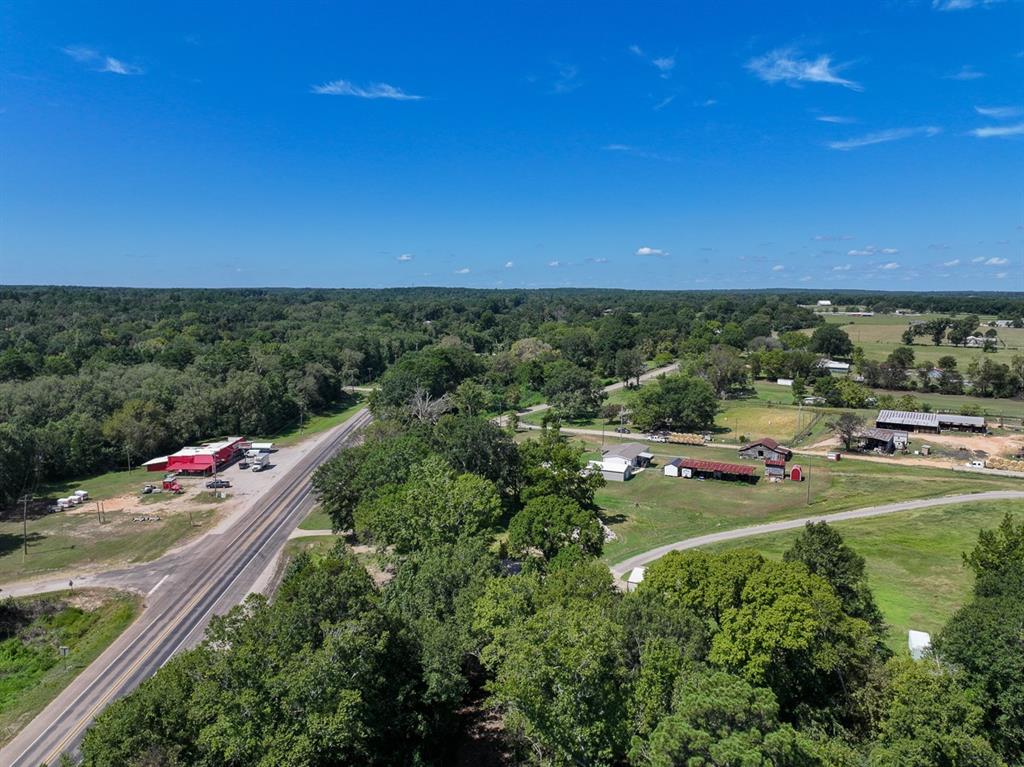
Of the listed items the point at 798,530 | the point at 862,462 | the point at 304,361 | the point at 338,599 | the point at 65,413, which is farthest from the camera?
the point at 304,361

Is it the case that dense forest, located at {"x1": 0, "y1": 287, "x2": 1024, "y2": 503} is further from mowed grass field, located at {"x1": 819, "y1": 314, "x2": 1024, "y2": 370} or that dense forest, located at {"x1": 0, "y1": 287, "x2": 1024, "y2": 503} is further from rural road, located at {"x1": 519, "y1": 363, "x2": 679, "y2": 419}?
mowed grass field, located at {"x1": 819, "y1": 314, "x2": 1024, "y2": 370}

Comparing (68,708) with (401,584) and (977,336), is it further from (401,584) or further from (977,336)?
(977,336)

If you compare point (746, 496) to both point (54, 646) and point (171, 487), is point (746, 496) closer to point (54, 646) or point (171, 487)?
point (54, 646)

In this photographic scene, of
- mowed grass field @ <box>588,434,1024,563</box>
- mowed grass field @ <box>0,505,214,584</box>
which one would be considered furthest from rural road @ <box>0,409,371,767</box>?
mowed grass field @ <box>588,434,1024,563</box>

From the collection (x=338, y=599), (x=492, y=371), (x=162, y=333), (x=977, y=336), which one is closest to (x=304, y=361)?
(x=492, y=371)

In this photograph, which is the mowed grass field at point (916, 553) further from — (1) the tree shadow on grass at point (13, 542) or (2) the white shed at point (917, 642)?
(1) the tree shadow on grass at point (13, 542)
